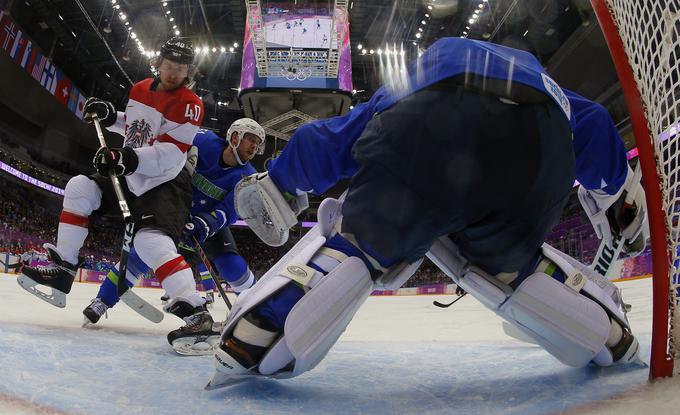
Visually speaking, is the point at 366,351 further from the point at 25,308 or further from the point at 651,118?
the point at 25,308

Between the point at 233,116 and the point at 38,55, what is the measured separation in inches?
226

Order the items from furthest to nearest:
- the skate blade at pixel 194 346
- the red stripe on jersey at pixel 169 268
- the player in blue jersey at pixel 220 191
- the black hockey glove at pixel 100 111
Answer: the player in blue jersey at pixel 220 191
the black hockey glove at pixel 100 111
the red stripe on jersey at pixel 169 268
the skate blade at pixel 194 346

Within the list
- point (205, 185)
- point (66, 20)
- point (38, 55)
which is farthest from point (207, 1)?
point (205, 185)

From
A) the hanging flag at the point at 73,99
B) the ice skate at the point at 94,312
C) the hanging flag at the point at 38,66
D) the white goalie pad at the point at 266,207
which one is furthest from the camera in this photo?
the hanging flag at the point at 73,99

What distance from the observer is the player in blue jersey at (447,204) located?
0.77 metres

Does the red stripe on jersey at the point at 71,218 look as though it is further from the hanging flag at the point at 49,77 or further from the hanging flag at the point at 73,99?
the hanging flag at the point at 73,99

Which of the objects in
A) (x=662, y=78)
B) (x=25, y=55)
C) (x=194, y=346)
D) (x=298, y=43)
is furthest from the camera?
(x=25, y=55)

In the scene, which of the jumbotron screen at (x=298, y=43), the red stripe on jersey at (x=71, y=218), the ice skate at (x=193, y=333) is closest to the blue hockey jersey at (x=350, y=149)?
the ice skate at (x=193, y=333)

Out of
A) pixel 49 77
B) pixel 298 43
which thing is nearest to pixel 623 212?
pixel 298 43

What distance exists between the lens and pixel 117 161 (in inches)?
63.0

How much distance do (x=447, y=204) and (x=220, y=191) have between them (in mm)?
1965

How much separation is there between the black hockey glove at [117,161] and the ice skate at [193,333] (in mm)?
504

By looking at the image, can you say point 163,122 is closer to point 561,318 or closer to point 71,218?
point 71,218

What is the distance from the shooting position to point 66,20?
11.1 m
